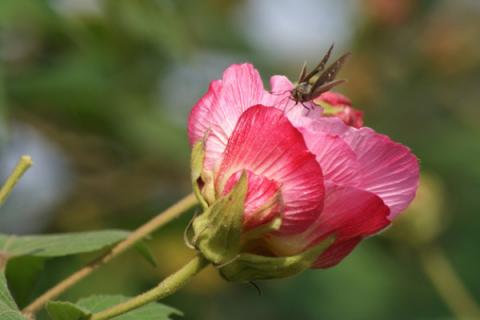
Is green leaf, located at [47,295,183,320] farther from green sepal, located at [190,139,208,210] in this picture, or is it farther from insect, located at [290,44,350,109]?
insect, located at [290,44,350,109]

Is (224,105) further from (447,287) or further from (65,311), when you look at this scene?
(447,287)

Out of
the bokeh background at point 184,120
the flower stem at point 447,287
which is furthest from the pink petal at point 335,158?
the flower stem at point 447,287

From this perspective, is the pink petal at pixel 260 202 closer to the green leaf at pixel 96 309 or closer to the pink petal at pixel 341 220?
the pink petal at pixel 341 220

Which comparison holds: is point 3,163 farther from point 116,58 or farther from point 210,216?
point 210,216

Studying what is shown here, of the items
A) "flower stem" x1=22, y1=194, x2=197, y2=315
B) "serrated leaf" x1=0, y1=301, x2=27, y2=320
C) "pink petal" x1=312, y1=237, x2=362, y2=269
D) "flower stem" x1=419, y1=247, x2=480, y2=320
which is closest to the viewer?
"serrated leaf" x1=0, y1=301, x2=27, y2=320

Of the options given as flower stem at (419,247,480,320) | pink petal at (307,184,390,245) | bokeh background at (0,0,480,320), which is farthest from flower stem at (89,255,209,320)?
flower stem at (419,247,480,320)

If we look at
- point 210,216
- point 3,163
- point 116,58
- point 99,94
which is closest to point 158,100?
point 116,58
